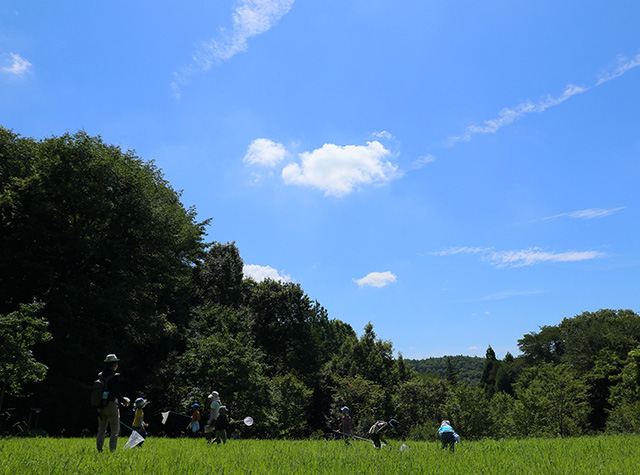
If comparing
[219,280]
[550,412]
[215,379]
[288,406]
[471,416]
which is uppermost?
[219,280]

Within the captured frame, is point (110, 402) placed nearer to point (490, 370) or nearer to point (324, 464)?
point (324, 464)

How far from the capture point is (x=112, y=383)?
8.70m

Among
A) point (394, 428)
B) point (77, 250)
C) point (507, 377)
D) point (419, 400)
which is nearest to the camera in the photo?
point (394, 428)

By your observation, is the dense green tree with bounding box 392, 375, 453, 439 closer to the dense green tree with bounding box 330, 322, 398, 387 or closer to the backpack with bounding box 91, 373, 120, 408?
the dense green tree with bounding box 330, 322, 398, 387

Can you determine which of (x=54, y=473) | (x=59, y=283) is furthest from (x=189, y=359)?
Result: (x=54, y=473)

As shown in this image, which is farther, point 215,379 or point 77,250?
point 215,379

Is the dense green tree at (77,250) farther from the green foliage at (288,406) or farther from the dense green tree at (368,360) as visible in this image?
the dense green tree at (368,360)

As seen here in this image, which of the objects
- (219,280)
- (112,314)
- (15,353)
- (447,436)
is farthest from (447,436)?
(219,280)

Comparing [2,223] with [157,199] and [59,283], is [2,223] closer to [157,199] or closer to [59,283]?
[59,283]

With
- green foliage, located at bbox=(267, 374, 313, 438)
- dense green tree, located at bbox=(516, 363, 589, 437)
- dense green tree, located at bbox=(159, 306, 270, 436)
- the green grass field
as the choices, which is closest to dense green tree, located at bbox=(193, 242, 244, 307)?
green foliage, located at bbox=(267, 374, 313, 438)

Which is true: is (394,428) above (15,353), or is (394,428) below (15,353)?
below

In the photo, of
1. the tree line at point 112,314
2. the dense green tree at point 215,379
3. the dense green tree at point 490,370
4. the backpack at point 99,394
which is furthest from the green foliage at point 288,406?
the dense green tree at point 490,370

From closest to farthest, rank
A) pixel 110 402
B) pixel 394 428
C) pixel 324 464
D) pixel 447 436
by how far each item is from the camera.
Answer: pixel 324 464 → pixel 110 402 → pixel 447 436 → pixel 394 428

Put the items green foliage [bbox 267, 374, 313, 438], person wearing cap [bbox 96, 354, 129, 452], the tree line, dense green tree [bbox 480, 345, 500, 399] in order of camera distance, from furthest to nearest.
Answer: dense green tree [bbox 480, 345, 500, 399]
green foliage [bbox 267, 374, 313, 438]
the tree line
person wearing cap [bbox 96, 354, 129, 452]
